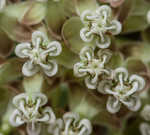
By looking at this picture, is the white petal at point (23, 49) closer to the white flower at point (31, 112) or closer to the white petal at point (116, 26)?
the white flower at point (31, 112)

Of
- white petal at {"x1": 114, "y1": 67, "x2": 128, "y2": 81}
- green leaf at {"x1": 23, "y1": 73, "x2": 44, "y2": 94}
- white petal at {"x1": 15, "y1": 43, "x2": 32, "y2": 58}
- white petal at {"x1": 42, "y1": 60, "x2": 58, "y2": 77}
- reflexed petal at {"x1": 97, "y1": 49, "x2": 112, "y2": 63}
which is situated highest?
white petal at {"x1": 15, "y1": 43, "x2": 32, "y2": 58}

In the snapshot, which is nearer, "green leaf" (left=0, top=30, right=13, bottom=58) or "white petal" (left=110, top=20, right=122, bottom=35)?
"white petal" (left=110, top=20, right=122, bottom=35)

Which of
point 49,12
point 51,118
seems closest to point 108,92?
point 51,118

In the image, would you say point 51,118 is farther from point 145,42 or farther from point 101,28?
point 145,42

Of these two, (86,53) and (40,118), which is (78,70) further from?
(40,118)

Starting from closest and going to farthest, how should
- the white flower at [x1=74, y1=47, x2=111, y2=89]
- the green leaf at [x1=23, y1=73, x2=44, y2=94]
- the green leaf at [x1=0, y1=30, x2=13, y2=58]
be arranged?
the white flower at [x1=74, y1=47, x2=111, y2=89], the green leaf at [x1=23, y1=73, x2=44, y2=94], the green leaf at [x1=0, y1=30, x2=13, y2=58]

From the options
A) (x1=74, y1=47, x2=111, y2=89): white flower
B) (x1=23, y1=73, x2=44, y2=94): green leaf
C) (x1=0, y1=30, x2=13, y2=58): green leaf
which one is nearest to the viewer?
(x1=74, y1=47, x2=111, y2=89): white flower

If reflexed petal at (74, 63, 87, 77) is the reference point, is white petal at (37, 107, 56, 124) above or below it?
below

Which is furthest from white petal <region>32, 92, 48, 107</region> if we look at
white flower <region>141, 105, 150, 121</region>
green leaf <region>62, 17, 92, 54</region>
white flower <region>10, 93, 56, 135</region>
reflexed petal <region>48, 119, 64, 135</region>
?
white flower <region>141, 105, 150, 121</region>

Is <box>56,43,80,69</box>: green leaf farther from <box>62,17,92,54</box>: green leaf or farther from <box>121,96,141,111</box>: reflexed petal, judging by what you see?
<box>121,96,141,111</box>: reflexed petal
